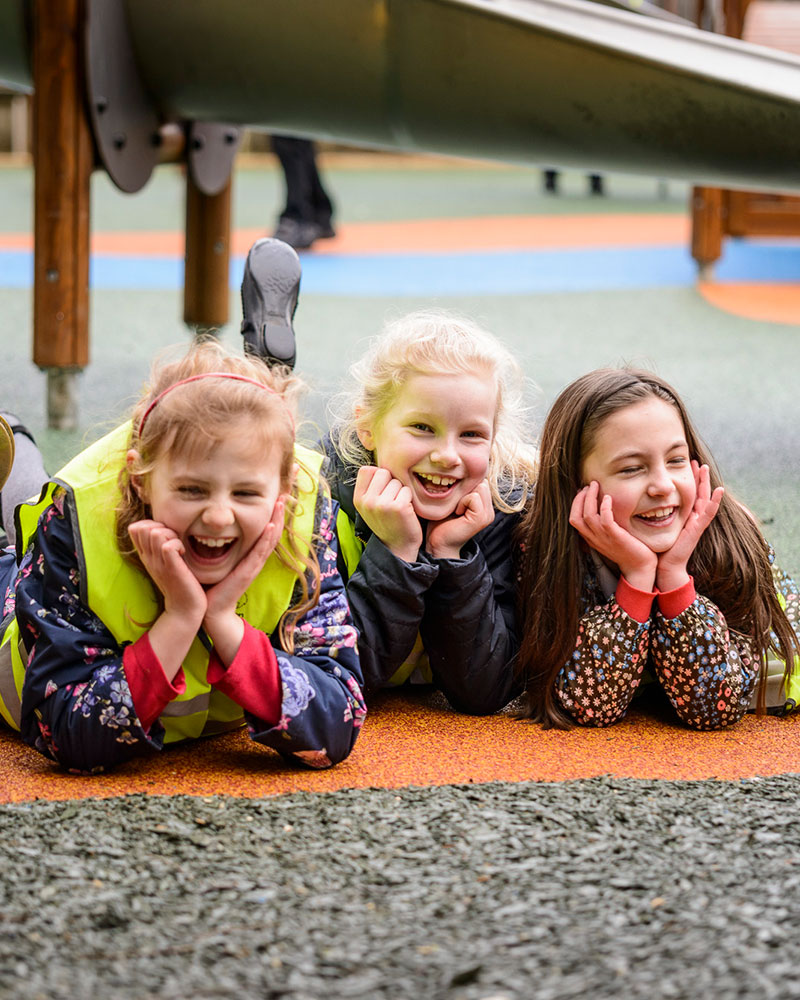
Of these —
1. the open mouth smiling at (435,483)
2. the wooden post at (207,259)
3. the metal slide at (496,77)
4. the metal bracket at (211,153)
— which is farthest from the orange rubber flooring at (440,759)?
the wooden post at (207,259)

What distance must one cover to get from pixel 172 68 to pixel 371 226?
6.58 metres

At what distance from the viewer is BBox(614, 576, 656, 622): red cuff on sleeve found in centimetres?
241

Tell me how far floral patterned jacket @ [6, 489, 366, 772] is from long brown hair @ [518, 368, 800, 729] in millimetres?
395

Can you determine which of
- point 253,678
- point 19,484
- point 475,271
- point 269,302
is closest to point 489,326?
point 475,271

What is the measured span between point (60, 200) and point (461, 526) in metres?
2.29

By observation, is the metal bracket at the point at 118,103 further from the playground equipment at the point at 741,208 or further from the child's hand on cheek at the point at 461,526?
the playground equipment at the point at 741,208

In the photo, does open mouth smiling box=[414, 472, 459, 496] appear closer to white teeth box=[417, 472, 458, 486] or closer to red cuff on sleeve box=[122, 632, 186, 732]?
white teeth box=[417, 472, 458, 486]

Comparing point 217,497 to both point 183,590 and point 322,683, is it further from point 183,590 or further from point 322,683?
point 322,683

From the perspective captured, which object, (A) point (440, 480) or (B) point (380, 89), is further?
(B) point (380, 89)

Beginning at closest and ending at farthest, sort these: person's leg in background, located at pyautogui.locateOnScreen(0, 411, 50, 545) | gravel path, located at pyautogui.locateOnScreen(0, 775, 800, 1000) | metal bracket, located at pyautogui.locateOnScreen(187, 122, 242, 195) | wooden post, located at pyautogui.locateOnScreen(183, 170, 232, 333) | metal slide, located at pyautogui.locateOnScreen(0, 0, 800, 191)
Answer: gravel path, located at pyautogui.locateOnScreen(0, 775, 800, 1000) < person's leg in background, located at pyautogui.locateOnScreen(0, 411, 50, 545) < metal slide, located at pyautogui.locateOnScreen(0, 0, 800, 191) < metal bracket, located at pyautogui.locateOnScreen(187, 122, 242, 195) < wooden post, located at pyautogui.locateOnScreen(183, 170, 232, 333)

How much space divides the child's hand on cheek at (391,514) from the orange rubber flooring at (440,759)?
329mm

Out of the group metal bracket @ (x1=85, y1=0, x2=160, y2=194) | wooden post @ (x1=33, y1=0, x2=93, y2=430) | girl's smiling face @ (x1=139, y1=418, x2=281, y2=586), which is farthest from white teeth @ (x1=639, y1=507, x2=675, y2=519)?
metal bracket @ (x1=85, y1=0, x2=160, y2=194)

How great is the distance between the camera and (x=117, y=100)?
4.29 metres

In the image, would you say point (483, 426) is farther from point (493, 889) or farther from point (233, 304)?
point (233, 304)
